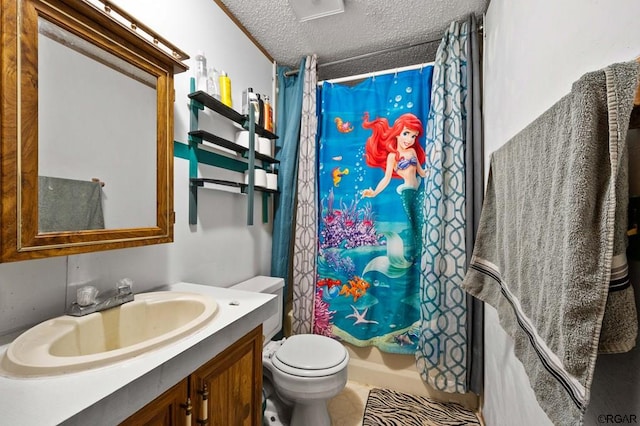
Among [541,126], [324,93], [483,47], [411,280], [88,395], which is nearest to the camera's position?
[88,395]

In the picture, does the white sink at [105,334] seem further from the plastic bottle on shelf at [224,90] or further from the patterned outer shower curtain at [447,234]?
the patterned outer shower curtain at [447,234]

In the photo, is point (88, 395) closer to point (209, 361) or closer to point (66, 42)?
point (209, 361)

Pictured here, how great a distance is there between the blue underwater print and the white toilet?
15.9 inches

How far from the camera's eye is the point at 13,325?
0.74 meters

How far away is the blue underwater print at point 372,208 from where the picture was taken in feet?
5.61

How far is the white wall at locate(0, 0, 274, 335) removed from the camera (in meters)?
0.79

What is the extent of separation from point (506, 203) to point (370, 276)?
1.08 m

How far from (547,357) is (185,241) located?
4.46ft

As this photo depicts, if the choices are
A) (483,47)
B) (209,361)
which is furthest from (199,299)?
(483,47)

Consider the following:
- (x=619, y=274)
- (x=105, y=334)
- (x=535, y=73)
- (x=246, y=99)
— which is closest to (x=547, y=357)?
(x=619, y=274)

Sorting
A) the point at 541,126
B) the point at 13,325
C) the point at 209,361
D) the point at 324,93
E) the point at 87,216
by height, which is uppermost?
the point at 324,93

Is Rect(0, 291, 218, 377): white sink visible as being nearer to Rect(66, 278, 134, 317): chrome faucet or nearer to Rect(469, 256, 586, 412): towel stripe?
Rect(66, 278, 134, 317): chrome faucet

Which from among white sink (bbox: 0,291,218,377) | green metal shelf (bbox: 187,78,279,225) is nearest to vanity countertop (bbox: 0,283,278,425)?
white sink (bbox: 0,291,218,377)

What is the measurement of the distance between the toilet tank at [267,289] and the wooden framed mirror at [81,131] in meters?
0.65
